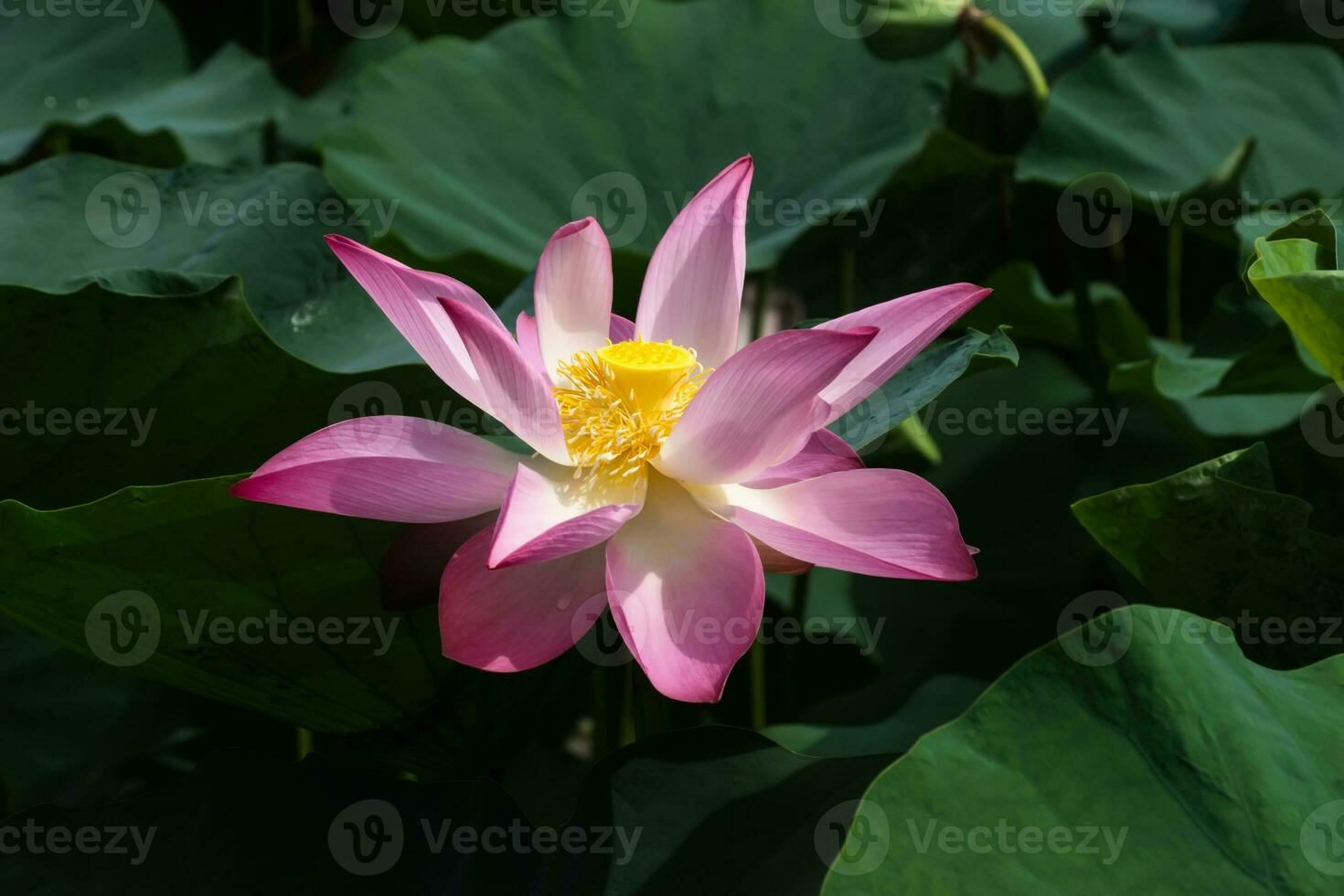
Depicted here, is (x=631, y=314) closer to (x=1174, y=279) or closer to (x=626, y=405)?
(x=626, y=405)

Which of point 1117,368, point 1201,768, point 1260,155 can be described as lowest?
point 1201,768

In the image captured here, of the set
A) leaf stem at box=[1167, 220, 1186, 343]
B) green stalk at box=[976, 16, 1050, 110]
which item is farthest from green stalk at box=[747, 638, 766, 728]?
leaf stem at box=[1167, 220, 1186, 343]

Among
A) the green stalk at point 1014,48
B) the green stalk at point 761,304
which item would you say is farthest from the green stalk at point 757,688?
the green stalk at point 1014,48

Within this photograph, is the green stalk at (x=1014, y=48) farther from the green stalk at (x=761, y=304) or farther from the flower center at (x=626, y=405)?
the flower center at (x=626, y=405)

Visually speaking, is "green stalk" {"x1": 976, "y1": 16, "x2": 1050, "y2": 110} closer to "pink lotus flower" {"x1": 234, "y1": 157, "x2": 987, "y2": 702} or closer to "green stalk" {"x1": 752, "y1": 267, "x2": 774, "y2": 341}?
"green stalk" {"x1": 752, "y1": 267, "x2": 774, "y2": 341}

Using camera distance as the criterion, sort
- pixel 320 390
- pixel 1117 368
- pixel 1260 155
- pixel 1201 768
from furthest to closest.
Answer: pixel 1260 155 < pixel 1117 368 < pixel 320 390 < pixel 1201 768

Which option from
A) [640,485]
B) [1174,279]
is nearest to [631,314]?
[640,485]

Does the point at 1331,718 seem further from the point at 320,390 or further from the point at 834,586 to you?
the point at 834,586

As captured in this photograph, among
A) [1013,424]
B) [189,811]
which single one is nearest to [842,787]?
Result: [189,811]
